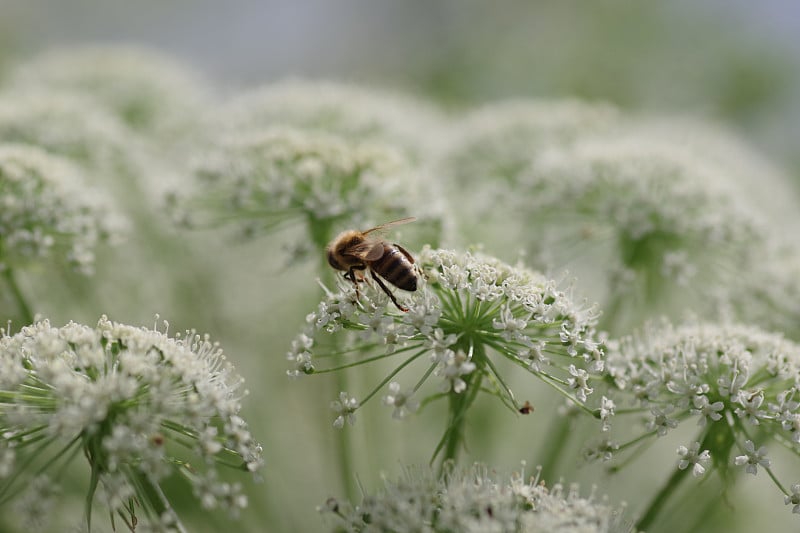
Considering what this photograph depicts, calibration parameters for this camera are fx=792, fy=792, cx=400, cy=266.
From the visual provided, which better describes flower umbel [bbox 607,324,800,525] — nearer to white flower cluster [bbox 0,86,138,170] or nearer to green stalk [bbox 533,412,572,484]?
green stalk [bbox 533,412,572,484]

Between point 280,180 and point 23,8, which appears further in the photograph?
point 23,8

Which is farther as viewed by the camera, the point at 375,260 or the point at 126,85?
the point at 126,85

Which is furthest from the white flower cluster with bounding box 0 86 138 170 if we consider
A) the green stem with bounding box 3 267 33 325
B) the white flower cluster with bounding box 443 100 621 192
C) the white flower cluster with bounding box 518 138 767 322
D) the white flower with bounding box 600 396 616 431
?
the white flower with bounding box 600 396 616 431

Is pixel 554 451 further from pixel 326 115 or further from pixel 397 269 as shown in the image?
pixel 326 115

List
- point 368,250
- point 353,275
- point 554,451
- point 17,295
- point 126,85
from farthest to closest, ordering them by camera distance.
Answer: point 126,85 → point 554,451 → point 17,295 → point 353,275 → point 368,250

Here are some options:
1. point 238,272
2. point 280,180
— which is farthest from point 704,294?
point 238,272

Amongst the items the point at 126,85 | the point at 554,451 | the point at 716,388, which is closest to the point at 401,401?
the point at 716,388

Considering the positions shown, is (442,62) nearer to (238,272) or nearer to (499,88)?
(499,88)
